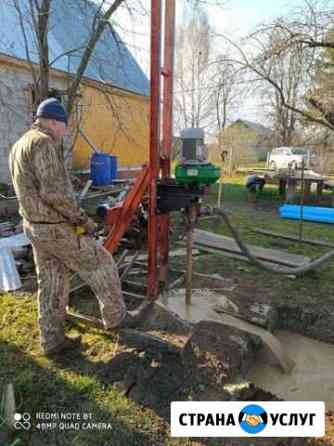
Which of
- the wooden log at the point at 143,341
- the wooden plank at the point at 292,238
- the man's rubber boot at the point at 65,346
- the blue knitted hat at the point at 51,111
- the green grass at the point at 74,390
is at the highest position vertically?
the blue knitted hat at the point at 51,111

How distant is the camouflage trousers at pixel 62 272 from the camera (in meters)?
2.51

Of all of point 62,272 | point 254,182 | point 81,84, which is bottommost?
point 62,272

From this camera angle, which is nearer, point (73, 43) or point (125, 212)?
point (125, 212)

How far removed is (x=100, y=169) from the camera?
28.8ft

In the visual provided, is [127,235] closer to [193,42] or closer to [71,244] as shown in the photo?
[71,244]

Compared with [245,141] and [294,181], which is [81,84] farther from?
[245,141]

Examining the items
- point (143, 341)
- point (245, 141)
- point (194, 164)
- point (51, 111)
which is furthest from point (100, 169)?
point (245, 141)

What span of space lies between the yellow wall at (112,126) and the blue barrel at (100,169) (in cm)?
81

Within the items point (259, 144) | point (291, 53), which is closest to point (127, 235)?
point (291, 53)

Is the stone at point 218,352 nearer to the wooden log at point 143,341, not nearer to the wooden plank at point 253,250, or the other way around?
the wooden log at point 143,341

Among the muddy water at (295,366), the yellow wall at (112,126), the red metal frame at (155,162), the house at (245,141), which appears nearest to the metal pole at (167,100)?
the red metal frame at (155,162)

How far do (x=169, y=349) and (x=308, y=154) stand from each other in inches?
612

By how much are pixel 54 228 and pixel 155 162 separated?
95 centimetres

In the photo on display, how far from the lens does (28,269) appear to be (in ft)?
14.3
